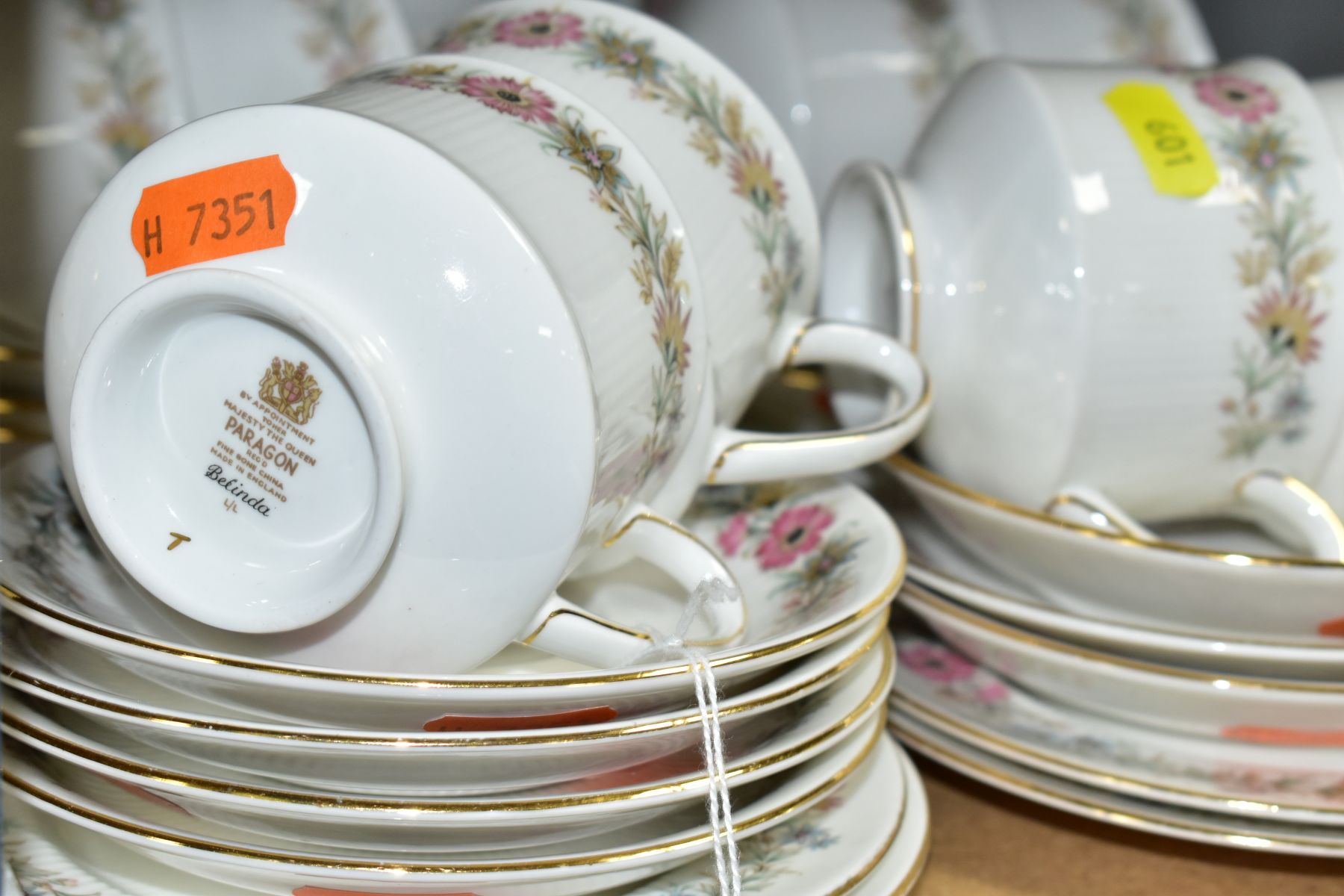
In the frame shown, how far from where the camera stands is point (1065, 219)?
0.64 metres

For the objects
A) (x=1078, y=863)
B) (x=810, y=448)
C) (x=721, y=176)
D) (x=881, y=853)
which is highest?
(x=721, y=176)

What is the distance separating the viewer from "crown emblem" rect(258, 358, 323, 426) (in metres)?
0.45

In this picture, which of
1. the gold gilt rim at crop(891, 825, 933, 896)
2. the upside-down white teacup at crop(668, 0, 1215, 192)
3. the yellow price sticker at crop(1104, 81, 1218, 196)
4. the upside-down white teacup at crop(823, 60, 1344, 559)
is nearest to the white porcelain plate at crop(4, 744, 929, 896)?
the gold gilt rim at crop(891, 825, 933, 896)

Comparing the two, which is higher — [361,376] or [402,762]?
[361,376]

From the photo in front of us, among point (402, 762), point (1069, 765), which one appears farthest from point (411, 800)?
point (1069, 765)

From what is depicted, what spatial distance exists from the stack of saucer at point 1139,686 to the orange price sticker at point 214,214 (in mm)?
387

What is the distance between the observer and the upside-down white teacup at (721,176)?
22.4 inches

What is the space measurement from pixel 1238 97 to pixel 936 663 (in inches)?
14.1

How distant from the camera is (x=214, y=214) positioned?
0.44m

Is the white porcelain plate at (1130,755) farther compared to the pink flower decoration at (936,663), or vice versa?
the pink flower decoration at (936,663)

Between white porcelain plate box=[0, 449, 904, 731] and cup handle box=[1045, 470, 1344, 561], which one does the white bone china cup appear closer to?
white porcelain plate box=[0, 449, 904, 731]

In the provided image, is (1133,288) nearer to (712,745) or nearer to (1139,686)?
(1139,686)

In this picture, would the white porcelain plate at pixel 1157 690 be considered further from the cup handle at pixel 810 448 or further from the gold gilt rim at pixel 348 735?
the gold gilt rim at pixel 348 735

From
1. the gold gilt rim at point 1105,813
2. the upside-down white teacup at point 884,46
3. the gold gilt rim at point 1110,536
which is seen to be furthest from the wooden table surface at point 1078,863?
the upside-down white teacup at point 884,46
